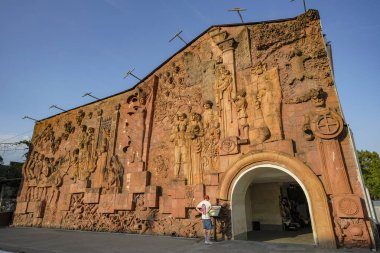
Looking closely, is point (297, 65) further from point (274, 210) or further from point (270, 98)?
point (274, 210)

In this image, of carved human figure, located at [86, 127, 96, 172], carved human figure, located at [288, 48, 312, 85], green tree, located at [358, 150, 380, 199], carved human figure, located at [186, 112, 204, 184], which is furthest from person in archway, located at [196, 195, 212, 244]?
green tree, located at [358, 150, 380, 199]

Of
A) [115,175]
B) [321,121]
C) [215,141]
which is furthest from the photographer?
[115,175]

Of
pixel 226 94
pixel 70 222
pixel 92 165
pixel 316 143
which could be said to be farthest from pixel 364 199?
pixel 70 222

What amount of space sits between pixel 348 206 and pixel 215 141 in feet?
14.8

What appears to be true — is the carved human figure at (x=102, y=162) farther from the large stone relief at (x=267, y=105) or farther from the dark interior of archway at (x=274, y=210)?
the large stone relief at (x=267, y=105)

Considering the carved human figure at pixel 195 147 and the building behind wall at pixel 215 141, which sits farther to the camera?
the carved human figure at pixel 195 147

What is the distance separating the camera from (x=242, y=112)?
8.70 m

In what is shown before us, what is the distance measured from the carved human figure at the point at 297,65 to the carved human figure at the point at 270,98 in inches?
20.6

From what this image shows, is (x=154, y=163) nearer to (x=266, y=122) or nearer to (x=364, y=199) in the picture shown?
(x=266, y=122)

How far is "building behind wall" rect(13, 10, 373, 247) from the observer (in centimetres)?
688

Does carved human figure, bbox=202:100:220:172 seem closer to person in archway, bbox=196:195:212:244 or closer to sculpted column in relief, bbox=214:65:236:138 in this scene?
sculpted column in relief, bbox=214:65:236:138

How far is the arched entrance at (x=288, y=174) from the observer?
21.1ft

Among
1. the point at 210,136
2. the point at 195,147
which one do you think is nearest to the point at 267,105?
the point at 210,136

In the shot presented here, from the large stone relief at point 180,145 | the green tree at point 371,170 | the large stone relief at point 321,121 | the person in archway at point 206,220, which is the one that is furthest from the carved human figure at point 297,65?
the green tree at point 371,170
